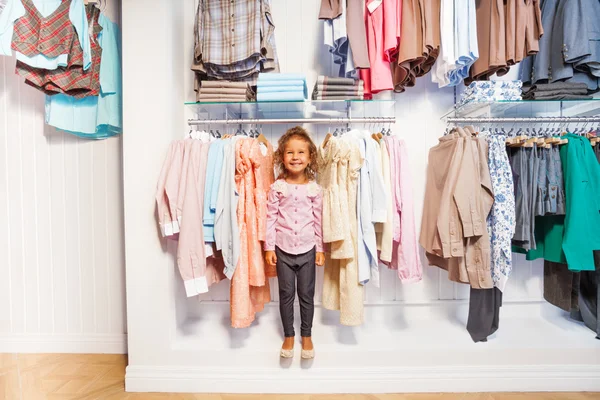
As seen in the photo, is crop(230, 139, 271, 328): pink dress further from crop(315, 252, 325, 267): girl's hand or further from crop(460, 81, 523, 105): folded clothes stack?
crop(460, 81, 523, 105): folded clothes stack

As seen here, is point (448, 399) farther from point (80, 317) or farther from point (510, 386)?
point (80, 317)

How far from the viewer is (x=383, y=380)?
178cm

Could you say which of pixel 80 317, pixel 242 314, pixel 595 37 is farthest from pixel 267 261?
pixel 595 37

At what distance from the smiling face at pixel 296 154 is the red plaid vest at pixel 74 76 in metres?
1.32

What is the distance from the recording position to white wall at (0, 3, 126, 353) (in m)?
2.19

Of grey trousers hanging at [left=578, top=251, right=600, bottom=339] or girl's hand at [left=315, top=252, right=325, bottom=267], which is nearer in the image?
girl's hand at [left=315, top=252, right=325, bottom=267]

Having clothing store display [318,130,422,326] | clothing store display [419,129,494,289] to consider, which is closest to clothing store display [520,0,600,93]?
clothing store display [419,129,494,289]

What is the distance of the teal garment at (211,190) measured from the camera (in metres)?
1.71

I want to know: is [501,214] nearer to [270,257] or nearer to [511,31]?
[511,31]

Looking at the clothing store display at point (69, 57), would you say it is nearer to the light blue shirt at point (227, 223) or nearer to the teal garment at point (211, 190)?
the teal garment at point (211, 190)

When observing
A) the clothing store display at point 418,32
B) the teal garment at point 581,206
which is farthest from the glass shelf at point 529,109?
the clothing store display at point 418,32

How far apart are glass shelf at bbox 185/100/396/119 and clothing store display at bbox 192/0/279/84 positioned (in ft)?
0.71

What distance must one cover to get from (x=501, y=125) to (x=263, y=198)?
6.23 feet

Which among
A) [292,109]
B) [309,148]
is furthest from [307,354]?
[292,109]
